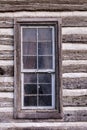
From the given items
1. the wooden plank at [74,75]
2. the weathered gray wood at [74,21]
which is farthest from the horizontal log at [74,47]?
the wooden plank at [74,75]

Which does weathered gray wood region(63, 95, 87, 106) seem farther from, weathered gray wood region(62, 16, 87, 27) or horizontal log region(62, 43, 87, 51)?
weathered gray wood region(62, 16, 87, 27)

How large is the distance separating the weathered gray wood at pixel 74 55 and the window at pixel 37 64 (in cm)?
12

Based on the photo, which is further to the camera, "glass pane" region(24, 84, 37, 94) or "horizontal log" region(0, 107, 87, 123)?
"glass pane" region(24, 84, 37, 94)

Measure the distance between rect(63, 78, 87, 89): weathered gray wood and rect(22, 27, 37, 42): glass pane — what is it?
966 mm

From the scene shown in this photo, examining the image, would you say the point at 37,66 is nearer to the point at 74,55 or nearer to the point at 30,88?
the point at 30,88

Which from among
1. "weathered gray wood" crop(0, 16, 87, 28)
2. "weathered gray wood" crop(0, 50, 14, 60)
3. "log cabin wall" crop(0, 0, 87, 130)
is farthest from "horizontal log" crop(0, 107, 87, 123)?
"weathered gray wood" crop(0, 16, 87, 28)

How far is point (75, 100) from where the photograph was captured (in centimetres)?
1098

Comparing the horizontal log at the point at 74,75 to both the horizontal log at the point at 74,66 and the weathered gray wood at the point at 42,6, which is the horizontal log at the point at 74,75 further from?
the weathered gray wood at the point at 42,6

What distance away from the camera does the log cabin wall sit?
11.0 m

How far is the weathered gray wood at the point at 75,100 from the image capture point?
36.0 ft

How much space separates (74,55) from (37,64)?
71 centimetres

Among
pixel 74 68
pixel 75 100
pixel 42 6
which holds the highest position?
pixel 42 6

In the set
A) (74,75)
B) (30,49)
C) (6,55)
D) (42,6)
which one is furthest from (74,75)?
(42,6)

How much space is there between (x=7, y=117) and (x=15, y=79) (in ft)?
2.35
